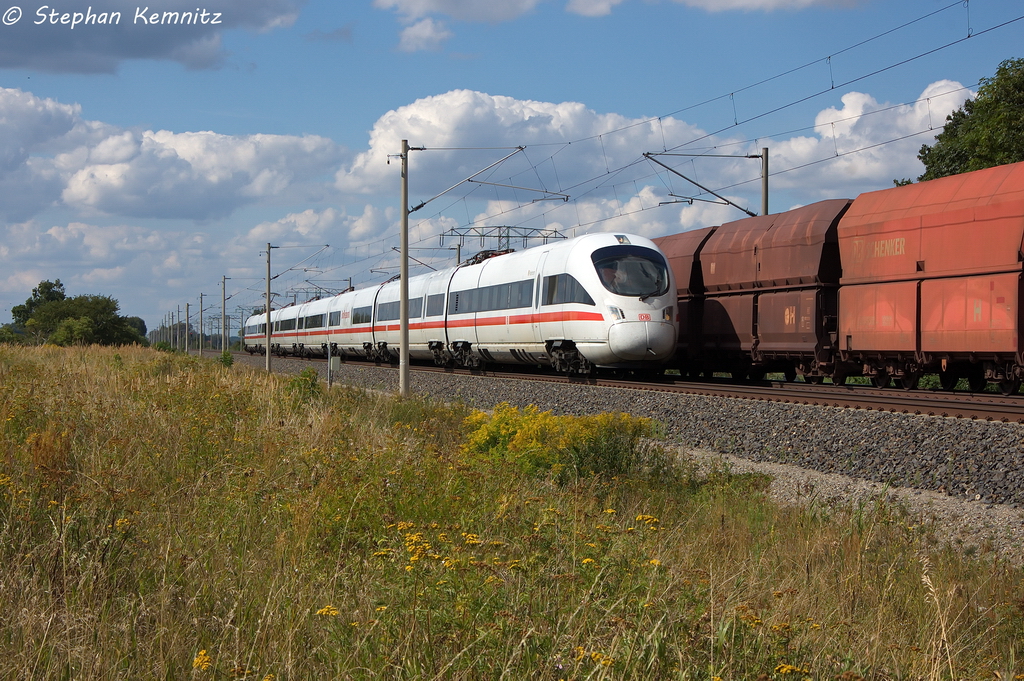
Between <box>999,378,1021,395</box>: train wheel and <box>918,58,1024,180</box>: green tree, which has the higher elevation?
<box>918,58,1024,180</box>: green tree

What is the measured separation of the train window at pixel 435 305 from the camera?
29.3 meters

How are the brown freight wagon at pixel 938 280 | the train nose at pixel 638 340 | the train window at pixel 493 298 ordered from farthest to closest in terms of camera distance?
the train window at pixel 493 298 < the train nose at pixel 638 340 < the brown freight wagon at pixel 938 280

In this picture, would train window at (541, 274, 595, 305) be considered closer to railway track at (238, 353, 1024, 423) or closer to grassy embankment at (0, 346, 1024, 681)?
railway track at (238, 353, 1024, 423)

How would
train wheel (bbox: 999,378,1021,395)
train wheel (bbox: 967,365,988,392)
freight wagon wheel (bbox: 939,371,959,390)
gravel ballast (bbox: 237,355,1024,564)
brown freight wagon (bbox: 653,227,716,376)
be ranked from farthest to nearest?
brown freight wagon (bbox: 653,227,716,376)
freight wagon wheel (bbox: 939,371,959,390)
train wheel (bbox: 967,365,988,392)
train wheel (bbox: 999,378,1021,395)
gravel ballast (bbox: 237,355,1024,564)

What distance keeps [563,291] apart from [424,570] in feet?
55.0

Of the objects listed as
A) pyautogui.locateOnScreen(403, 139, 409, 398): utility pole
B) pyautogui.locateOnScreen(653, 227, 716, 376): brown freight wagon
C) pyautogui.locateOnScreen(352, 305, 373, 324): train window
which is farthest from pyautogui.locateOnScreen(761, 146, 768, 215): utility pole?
pyautogui.locateOnScreen(352, 305, 373, 324): train window

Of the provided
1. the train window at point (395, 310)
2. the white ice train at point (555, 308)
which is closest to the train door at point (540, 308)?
the white ice train at point (555, 308)

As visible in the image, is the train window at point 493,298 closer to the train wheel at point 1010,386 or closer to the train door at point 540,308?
the train door at point 540,308

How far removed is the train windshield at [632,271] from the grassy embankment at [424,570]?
407 inches

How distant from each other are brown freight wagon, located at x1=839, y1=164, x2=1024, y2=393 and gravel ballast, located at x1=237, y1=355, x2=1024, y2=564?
10.9 ft

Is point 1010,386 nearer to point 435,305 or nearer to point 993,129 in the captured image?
point 435,305

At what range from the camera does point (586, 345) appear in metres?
20.0

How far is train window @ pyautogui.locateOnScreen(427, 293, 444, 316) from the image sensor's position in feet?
96.2

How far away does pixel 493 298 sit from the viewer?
24.9m
